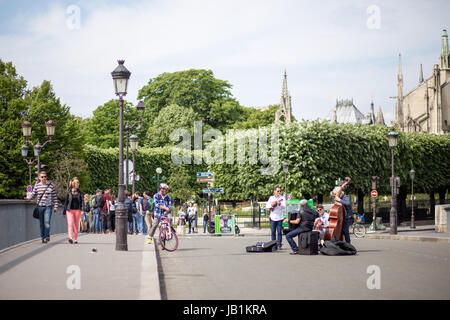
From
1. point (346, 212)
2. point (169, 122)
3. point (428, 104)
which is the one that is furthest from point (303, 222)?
point (428, 104)

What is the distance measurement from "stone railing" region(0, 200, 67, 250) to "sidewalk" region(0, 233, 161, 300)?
389 mm

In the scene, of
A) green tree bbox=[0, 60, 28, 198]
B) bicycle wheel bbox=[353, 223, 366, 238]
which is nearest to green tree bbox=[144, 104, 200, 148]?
green tree bbox=[0, 60, 28, 198]

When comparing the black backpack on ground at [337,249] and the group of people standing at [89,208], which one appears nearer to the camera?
the black backpack on ground at [337,249]

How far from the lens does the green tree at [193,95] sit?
252 feet

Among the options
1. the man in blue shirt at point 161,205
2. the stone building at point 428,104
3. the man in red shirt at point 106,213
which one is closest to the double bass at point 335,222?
the man in blue shirt at point 161,205

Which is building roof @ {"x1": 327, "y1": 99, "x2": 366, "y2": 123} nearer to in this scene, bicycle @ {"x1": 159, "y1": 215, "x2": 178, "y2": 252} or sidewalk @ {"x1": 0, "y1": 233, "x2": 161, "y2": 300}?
bicycle @ {"x1": 159, "y1": 215, "x2": 178, "y2": 252}

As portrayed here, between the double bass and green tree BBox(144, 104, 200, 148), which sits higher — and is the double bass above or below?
below

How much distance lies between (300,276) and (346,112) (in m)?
145

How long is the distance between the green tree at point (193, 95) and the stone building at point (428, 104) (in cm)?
2433

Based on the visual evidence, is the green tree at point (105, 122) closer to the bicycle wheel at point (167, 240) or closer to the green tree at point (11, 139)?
the green tree at point (11, 139)

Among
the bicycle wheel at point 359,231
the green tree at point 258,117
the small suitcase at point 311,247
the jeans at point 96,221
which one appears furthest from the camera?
the green tree at point 258,117

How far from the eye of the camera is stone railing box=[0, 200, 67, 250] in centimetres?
1416
